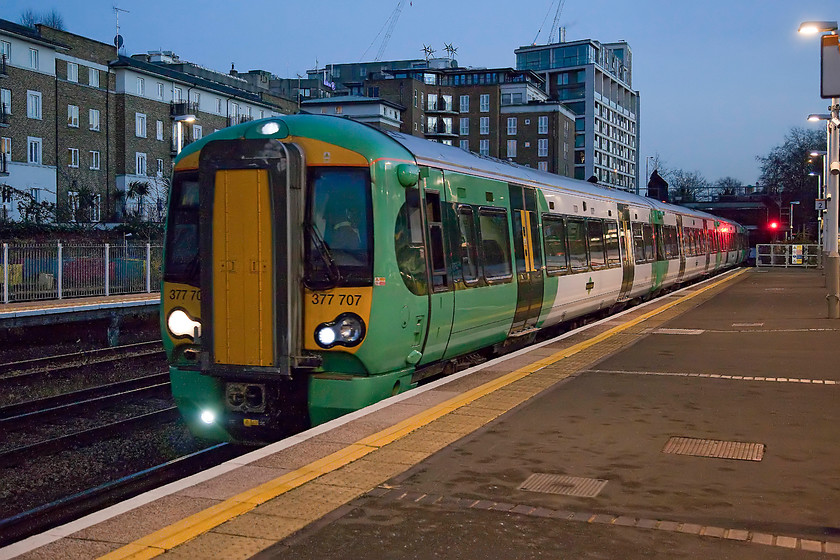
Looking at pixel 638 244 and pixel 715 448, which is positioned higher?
pixel 638 244

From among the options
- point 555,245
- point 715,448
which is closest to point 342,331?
point 715,448

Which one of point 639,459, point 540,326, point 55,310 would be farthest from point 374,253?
point 55,310

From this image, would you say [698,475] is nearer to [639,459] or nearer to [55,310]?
[639,459]

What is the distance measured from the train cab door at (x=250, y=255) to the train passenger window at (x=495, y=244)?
12.7 ft

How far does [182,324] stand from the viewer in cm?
919

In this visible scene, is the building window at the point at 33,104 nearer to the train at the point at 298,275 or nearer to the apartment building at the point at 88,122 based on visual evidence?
the apartment building at the point at 88,122

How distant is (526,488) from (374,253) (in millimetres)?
3329

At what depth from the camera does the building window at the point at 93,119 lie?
5575 centimetres

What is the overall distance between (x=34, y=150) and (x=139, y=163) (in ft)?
30.3

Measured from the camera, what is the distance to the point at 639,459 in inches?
276

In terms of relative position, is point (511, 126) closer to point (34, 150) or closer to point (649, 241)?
point (34, 150)

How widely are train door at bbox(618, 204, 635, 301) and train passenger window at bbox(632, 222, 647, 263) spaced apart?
500mm

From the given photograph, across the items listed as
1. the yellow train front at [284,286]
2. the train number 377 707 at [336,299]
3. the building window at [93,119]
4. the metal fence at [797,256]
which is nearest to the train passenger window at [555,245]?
the yellow train front at [284,286]

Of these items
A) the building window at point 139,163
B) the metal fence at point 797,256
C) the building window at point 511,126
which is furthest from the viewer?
the building window at point 511,126
